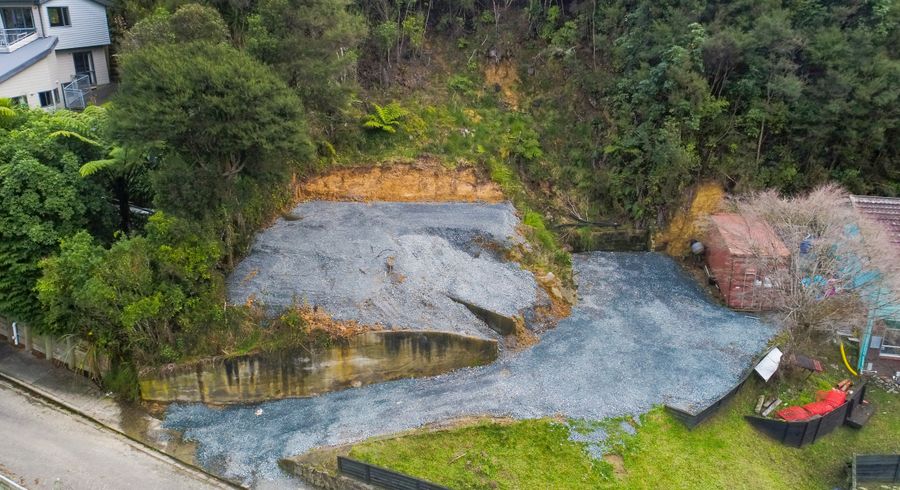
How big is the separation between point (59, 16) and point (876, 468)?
32.2m

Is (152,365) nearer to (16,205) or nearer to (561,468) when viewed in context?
(16,205)

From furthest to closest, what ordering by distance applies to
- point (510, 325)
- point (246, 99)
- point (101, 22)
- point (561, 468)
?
point (101, 22) → point (510, 325) → point (246, 99) → point (561, 468)

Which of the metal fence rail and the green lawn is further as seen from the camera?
the green lawn

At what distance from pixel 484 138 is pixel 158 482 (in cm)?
1676

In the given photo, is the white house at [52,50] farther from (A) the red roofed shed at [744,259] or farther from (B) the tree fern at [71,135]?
(A) the red roofed shed at [744,259]

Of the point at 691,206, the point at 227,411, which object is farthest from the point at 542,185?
the point at 227,411

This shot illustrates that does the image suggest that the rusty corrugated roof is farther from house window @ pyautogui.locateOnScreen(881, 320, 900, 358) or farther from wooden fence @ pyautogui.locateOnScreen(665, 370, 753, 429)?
wooden fence @ pyautogui.locateOnScreen(665, 370, 753, 429)

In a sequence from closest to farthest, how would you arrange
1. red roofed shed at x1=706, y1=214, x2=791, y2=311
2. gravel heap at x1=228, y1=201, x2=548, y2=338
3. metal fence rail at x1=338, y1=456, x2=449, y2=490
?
1. metal fence rail at x1=338, y1=456, x2=449, y2=490
2. gravel heap at x1=228, y1=201, x2=548, y2=338
3. red roofed shed at x1=706, y1=214, x2=791, y2=311

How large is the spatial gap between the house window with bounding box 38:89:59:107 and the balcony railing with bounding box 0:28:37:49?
2.04m

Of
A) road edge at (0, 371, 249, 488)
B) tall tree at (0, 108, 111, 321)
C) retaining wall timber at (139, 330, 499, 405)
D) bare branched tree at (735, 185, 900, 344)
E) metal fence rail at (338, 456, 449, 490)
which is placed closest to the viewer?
metal fence rail at (338, 456, 449, 490)

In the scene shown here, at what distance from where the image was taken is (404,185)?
22.1 meters

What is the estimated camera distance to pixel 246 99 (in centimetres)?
1399

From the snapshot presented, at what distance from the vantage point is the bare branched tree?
14.4 meters

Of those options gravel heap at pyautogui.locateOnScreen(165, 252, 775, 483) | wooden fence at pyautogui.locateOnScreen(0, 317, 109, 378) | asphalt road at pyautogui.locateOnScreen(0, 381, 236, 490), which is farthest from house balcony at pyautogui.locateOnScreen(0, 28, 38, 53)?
gravel heap at pyautogui.locateOnScreen(165, 252, 775, 483)
